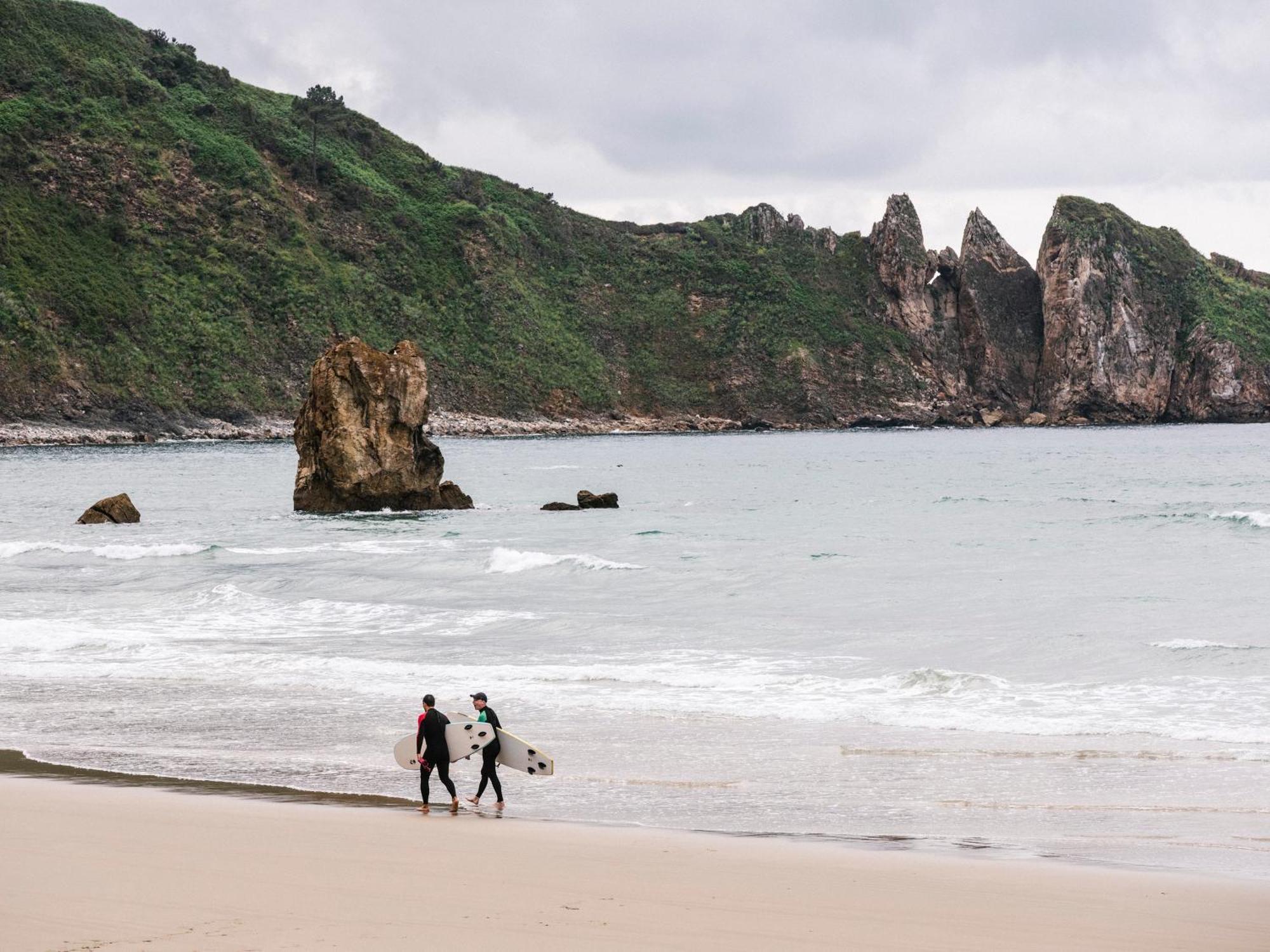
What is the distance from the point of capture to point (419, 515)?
37781 millimetres

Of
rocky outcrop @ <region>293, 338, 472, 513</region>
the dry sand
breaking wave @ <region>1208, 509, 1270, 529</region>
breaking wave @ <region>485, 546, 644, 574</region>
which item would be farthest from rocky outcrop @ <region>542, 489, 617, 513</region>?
the dry sand

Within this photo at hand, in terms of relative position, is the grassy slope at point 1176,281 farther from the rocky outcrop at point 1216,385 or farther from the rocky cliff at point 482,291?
the rocky outcrop at point 1216,385

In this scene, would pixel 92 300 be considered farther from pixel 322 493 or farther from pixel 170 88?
pixel 322 493

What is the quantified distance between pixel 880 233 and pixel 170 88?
7445 cm

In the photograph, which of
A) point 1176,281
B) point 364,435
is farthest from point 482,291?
point 364,435

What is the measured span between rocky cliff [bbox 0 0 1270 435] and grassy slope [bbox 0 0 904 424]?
0.26m

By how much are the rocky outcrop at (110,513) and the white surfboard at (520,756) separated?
29097 millimetres

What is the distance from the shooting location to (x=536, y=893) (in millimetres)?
7672

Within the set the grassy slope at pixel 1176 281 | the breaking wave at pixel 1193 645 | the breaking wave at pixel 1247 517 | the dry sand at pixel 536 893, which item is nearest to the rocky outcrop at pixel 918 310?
the grassy slope at pixel 1176 281

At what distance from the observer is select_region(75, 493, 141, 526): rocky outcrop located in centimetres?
3647

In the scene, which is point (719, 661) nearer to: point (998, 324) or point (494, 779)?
point (494, 779)

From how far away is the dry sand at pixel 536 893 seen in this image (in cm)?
679

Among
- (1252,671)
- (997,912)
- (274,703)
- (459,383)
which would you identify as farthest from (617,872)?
(459,383)

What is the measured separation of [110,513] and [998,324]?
408 feet
